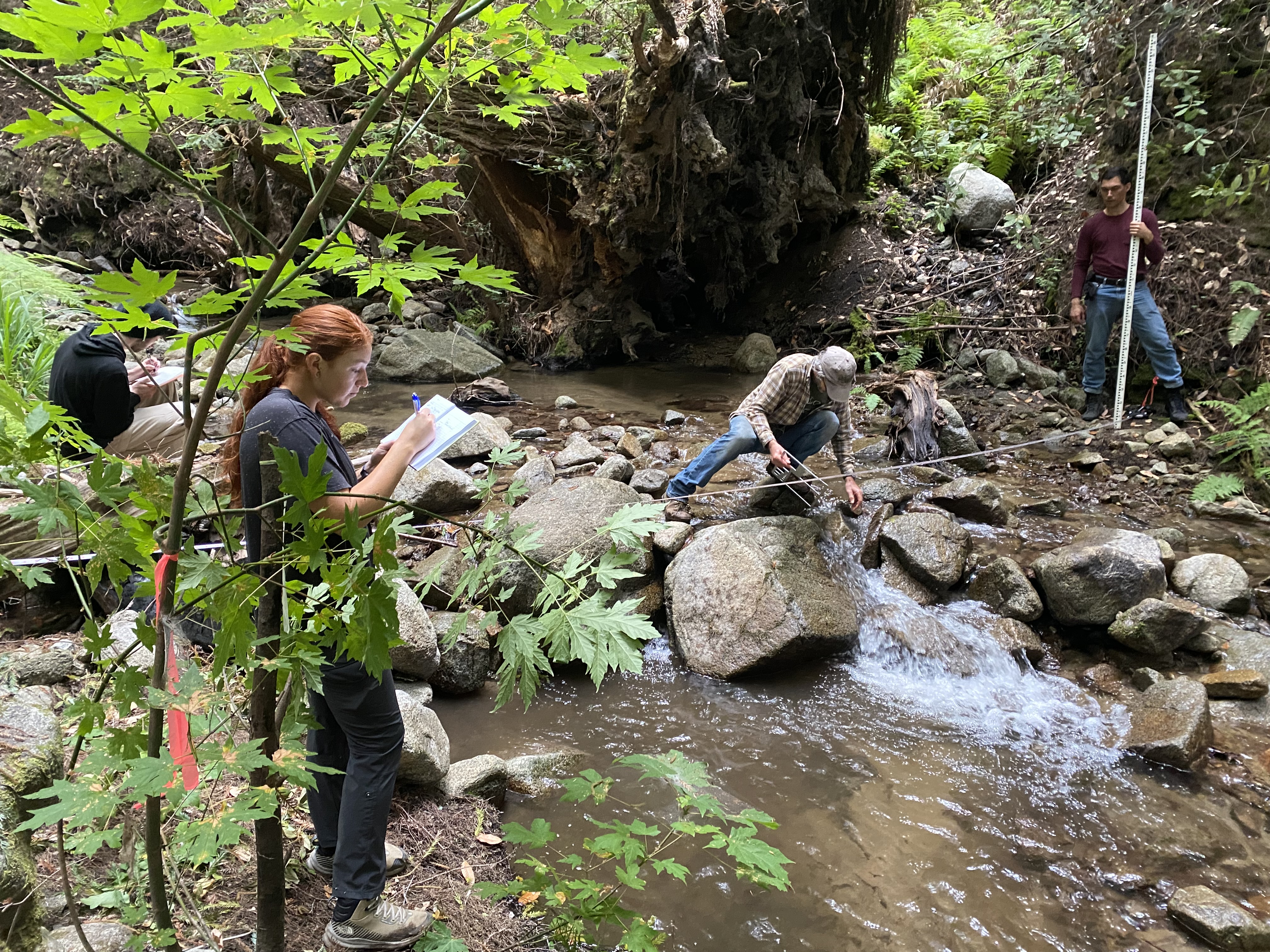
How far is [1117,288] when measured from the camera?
6.64 meters

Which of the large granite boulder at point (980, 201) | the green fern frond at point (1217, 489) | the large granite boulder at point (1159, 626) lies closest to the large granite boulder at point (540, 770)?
the large granite boulder at point (1159, 626)

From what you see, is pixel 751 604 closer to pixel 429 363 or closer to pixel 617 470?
pixel 617 470

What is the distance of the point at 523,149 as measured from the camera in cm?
871

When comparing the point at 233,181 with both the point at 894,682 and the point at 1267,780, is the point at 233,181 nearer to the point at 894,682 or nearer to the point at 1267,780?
the point at 894,682

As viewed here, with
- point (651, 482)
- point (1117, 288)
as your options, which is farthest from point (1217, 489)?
point (651, 482)

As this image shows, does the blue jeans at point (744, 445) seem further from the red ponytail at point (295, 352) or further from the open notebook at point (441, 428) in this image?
the red ponytail at point (295, 352)

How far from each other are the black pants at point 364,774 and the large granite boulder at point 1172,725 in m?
3.67

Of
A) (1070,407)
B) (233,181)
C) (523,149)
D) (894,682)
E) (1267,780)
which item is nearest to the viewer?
(1267,780)

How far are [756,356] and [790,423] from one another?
209 inches

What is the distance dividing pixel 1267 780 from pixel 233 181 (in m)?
13.2

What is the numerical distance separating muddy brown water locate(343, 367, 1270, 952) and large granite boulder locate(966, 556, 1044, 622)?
Result: 18 centimetres

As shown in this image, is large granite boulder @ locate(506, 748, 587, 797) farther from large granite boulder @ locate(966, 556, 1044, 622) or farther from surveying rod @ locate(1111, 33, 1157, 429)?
surveying rod @ locate(1111, 33, 1157, 429)

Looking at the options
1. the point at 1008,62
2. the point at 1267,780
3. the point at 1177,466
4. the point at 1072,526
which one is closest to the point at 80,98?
the point at 1267,780

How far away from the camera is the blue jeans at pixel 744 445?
5.16 metres
